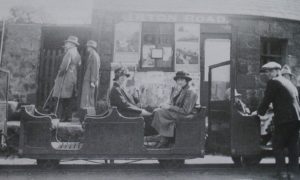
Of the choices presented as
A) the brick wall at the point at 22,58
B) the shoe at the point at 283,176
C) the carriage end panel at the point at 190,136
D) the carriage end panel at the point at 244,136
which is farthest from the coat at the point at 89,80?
the shoe at the point at 283,176

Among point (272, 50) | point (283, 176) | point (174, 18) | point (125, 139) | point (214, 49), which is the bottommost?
point (283, 176)

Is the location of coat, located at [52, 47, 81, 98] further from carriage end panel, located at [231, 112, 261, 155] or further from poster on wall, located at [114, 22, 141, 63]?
carriage end panel, located at [231, 112, 261, 155]

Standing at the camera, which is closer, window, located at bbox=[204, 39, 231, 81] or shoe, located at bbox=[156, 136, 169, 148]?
shoe, located at bbox=[156, 136, 169, 148]

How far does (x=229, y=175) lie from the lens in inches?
235

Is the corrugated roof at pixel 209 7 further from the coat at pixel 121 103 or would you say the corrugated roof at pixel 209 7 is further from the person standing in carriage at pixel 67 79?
the coat at pixel 121 103

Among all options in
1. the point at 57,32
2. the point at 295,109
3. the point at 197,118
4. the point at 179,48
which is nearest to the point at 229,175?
the point at 197,118

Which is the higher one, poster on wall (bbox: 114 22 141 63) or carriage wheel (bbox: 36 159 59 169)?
poster on wall (bbox: 114 22 141 63)

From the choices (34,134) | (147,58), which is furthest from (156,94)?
(34,134)

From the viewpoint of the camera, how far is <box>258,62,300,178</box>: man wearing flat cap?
584cm

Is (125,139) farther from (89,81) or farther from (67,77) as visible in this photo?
(67,77)

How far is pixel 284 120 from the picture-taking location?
231 inches

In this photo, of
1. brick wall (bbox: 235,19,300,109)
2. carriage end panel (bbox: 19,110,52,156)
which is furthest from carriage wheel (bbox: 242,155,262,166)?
brick wall (bbox: 235,19,300,109)

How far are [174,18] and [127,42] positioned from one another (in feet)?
5.82

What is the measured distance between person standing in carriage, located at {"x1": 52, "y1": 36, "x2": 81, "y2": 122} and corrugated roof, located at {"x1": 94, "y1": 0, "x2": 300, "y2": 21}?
8.08 feet
